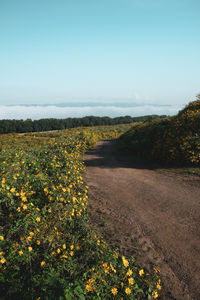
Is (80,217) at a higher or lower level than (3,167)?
lower

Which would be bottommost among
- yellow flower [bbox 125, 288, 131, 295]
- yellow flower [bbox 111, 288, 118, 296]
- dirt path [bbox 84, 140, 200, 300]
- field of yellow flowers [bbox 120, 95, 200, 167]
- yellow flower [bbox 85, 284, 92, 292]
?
dirt path [bbox 84, 140, 200, 300]

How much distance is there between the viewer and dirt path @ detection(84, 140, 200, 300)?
323 centimetres

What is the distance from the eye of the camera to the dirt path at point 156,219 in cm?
323

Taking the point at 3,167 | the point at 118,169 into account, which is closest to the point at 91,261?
the point at 3,167

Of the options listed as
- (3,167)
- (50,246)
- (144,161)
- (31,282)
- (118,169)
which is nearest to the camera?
(31,282)

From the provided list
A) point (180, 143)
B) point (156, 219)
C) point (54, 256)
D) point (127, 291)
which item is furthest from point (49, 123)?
point (127, 291)

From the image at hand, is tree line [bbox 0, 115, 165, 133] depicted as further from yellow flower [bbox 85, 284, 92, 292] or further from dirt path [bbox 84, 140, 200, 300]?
yellow flower [bbox 85, 284, 92, 292]

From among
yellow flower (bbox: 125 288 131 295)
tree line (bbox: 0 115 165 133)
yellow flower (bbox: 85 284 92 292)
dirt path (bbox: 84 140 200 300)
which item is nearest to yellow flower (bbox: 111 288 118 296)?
yellow flower (bbox: 125 288 131 295)

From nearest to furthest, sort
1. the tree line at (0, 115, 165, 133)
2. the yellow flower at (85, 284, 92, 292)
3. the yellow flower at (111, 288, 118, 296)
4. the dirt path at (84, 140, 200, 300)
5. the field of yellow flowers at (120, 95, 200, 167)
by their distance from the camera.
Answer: the yellow flower at (85, 284, 92, 292)
the yellow flower at (111, 288, 118, 296)
the dirt path at (84, 140, 200, 300)
the field of yellow flowers at (120, 95, 200, 167)
the tree line at (0, 115, 165, 133)

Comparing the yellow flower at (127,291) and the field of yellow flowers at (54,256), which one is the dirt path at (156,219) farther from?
the yellow flower at (127,291)

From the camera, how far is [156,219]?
4.75 meters

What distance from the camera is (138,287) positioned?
264 centimetres

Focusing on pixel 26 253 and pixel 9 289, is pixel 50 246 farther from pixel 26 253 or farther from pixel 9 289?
pixel 9 289

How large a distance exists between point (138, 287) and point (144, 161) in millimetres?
8243
